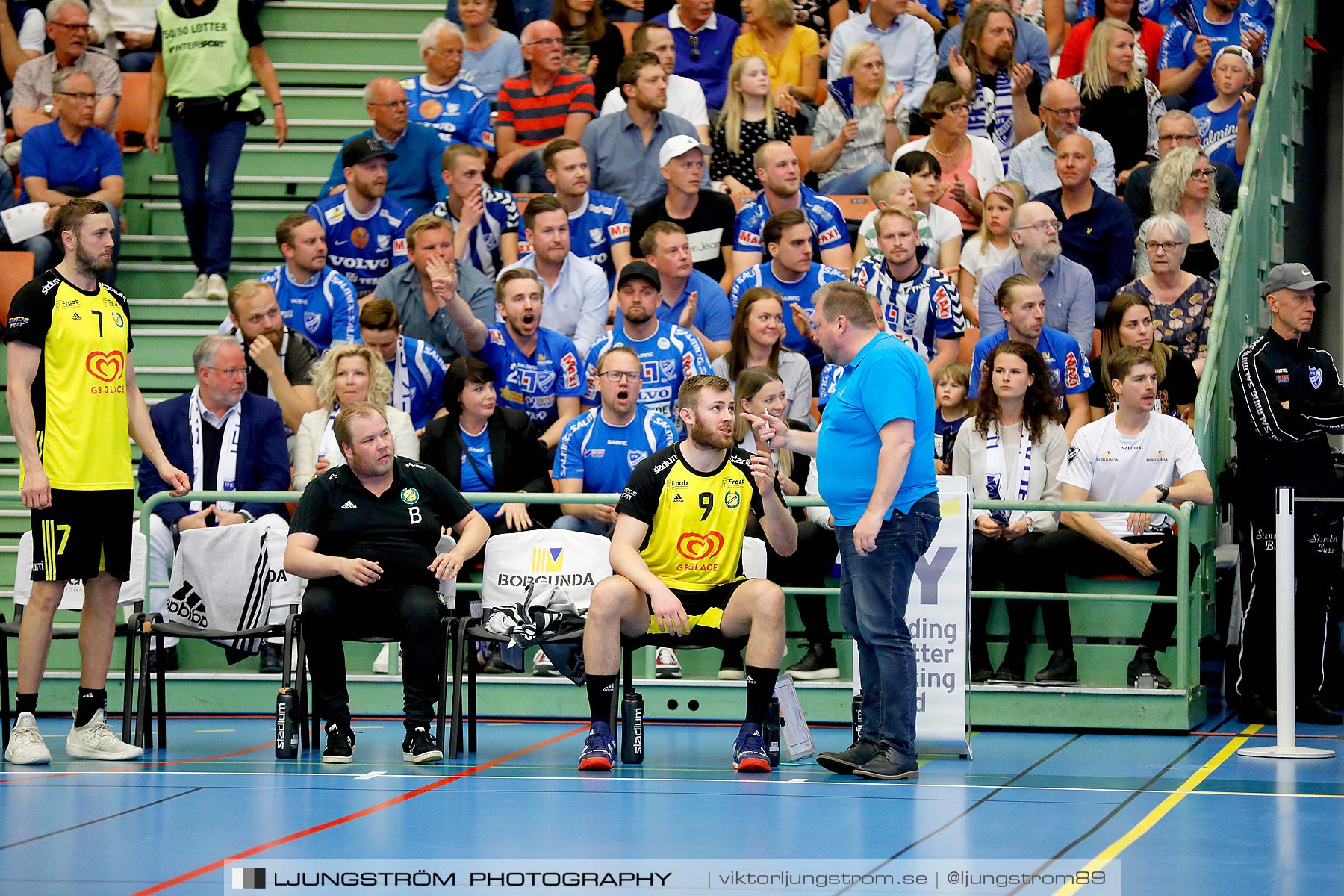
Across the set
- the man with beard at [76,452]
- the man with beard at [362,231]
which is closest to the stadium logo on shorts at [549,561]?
the man with beard at [76,452]

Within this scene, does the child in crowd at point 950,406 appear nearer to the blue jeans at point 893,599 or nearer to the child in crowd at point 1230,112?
the blue jeans at point 893,599

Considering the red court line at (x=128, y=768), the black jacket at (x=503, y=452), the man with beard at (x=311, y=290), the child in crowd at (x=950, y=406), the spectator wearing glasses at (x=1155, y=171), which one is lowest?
the red court line at (x=128, y=768)

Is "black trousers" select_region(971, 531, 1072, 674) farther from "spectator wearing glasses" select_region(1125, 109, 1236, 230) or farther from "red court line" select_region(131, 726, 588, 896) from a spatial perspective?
"spectator wearing glasses" select_region(1125, 109, 1236, 230)

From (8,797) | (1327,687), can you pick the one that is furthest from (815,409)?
(8,797)

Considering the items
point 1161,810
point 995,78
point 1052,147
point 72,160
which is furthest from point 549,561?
point 995,78

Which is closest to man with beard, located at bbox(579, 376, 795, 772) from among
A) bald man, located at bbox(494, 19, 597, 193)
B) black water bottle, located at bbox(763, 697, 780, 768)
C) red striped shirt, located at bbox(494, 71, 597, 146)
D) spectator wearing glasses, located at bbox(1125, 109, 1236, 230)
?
black water bottle, located at bbox(763, 697, 780, 768)

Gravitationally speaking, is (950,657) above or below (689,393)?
below

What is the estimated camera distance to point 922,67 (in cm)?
1267

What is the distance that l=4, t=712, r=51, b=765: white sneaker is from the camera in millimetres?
7340

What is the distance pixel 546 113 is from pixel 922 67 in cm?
283

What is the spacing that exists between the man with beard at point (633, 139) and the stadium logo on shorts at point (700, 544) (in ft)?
15.6

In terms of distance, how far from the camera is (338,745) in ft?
24.6

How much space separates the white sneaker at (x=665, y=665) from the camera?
30.1 feet

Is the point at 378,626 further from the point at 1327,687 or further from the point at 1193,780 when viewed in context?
the point at 1327,687
